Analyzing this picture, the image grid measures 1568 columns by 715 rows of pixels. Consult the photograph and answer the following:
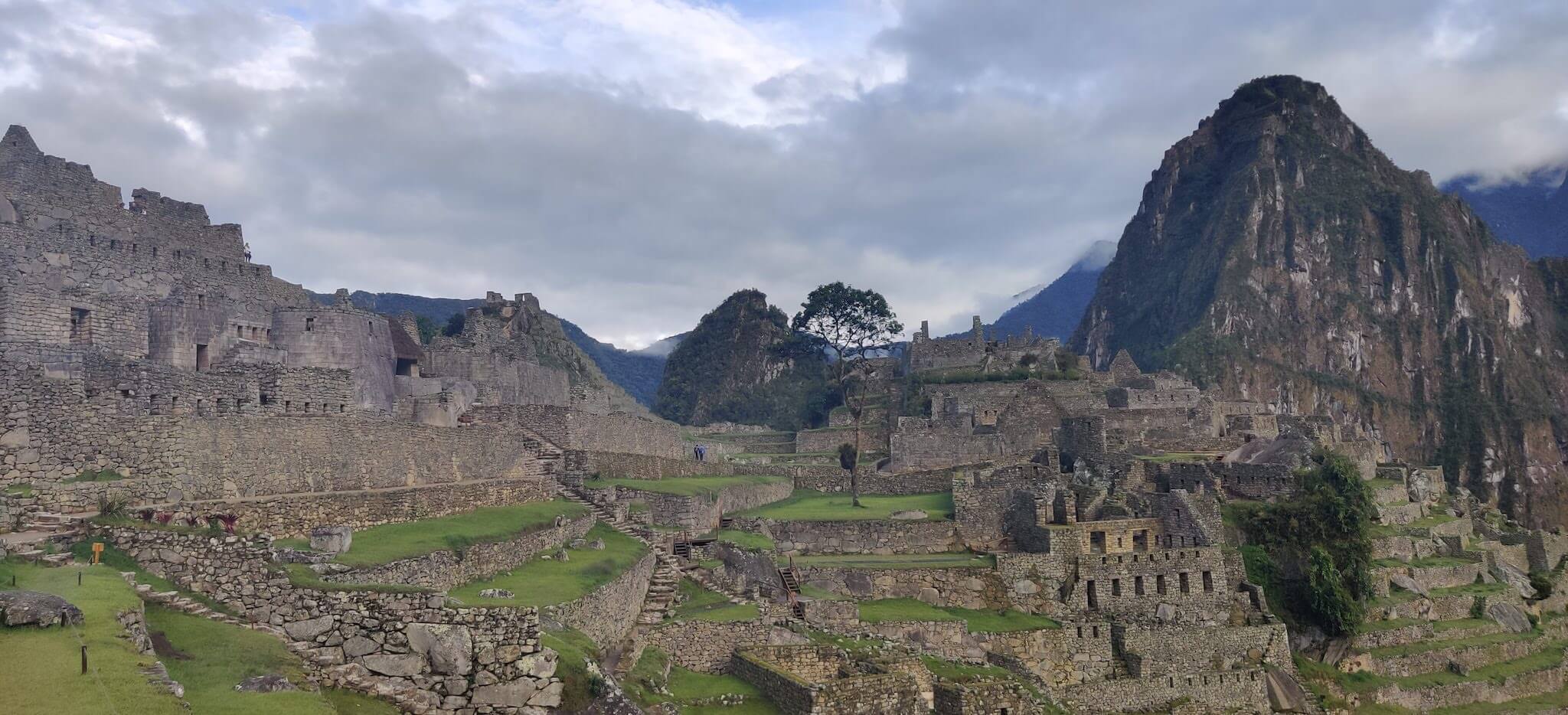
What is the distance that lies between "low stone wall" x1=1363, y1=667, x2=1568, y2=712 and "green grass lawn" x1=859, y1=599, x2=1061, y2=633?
11.7 meters

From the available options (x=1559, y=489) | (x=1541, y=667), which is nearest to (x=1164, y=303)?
(x=1559, y=489)

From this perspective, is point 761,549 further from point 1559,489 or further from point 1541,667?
point 1559,489

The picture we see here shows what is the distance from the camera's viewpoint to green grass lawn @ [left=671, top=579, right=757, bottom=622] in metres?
19.6

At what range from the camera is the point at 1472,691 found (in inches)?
1206

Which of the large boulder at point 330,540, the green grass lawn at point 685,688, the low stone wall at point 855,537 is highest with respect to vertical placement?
the large boulder at point 330,540

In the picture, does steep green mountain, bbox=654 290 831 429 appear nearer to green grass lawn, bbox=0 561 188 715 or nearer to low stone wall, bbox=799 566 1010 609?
low stone wall, bbox=799 566 1010 609

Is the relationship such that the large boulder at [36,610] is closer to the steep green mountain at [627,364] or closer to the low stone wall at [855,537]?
the low stone wall at [855,537]

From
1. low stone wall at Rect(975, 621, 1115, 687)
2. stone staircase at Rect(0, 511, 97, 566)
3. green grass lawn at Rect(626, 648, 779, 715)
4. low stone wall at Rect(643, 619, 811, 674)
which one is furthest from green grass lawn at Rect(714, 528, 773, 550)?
stone staircase at Rect(0, 511, 97, 566)

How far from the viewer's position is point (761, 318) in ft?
234

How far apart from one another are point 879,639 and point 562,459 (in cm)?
1067

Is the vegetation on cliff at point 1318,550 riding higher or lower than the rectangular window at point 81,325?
lower

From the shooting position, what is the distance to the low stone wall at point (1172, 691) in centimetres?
2380

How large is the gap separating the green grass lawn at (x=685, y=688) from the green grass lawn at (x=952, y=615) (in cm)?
455

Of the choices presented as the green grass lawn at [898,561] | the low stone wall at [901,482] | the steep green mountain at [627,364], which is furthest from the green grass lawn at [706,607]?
the steep green mountain at [627,364]
